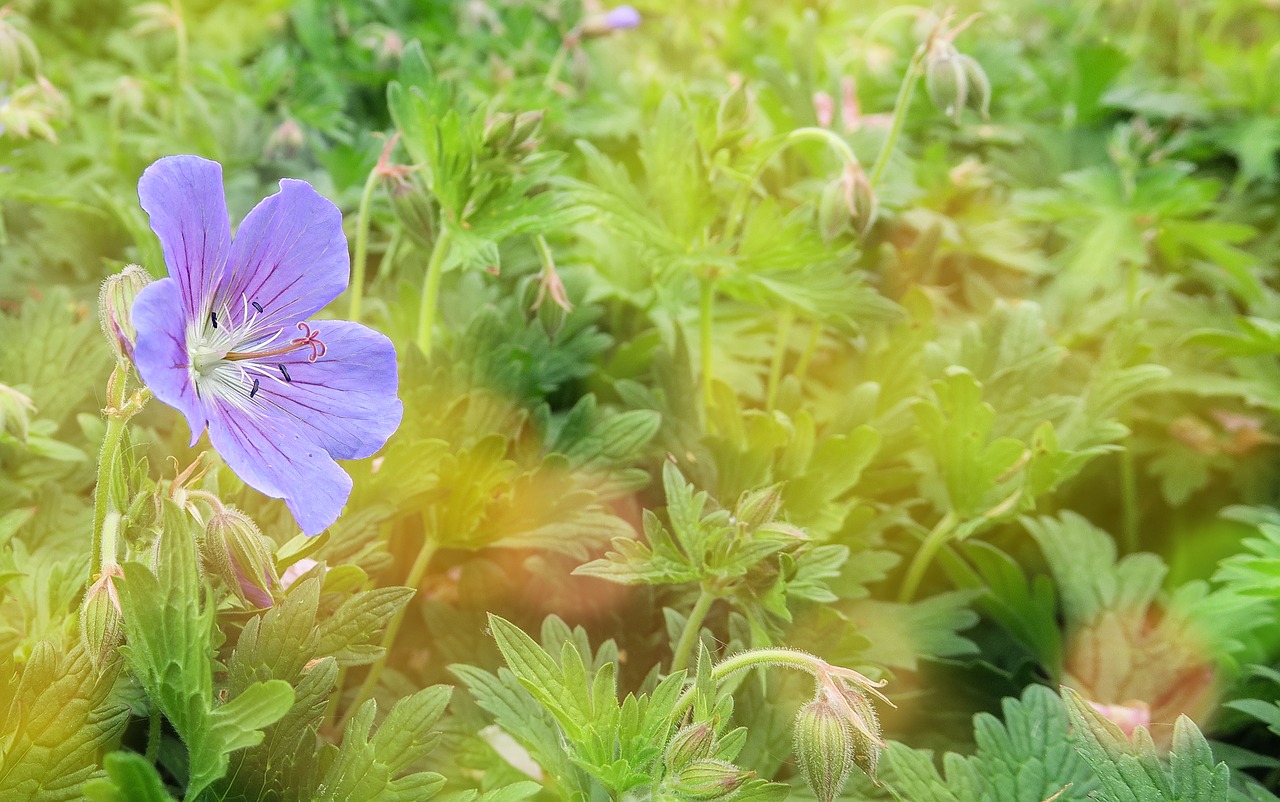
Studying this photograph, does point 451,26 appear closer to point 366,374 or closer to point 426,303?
point 426,303

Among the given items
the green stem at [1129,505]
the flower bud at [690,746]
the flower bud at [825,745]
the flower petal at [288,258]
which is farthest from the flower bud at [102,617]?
the green stem at [1129,505]

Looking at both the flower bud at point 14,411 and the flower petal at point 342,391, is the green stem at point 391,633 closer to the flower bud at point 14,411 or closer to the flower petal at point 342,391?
the flower petal at point 342,391

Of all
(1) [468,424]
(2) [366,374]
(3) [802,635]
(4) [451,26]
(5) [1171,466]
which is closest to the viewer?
(2) [366,374]

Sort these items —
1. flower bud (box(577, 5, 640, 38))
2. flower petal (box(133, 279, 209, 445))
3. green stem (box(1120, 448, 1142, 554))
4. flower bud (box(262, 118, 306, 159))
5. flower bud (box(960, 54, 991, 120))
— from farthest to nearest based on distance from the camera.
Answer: flower bud (box(577, 5, 640, 38)), flower bud (box(262, 118, 306, 159)), green stem (box(1120, 448, 1142, 554)), flower bud (box(960, 54, 991, 120)), flower petal (box(133, 279, 209, 445))

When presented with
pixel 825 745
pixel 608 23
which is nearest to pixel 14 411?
pixel 825 745

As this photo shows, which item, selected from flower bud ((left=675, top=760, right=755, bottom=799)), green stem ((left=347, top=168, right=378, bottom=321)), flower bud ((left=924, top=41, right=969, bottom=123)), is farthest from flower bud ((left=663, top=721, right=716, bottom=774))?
flower bud ((left=924, top=41, right=969, bottom=123))

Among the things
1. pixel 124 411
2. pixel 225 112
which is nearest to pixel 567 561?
pixel 124 411

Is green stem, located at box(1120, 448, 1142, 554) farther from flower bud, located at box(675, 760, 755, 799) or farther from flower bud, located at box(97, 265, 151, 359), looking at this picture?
flower bud, located at box(97, 265, 151, 359)

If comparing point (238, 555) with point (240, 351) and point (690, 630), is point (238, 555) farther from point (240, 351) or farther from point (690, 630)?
point (690, 630)
